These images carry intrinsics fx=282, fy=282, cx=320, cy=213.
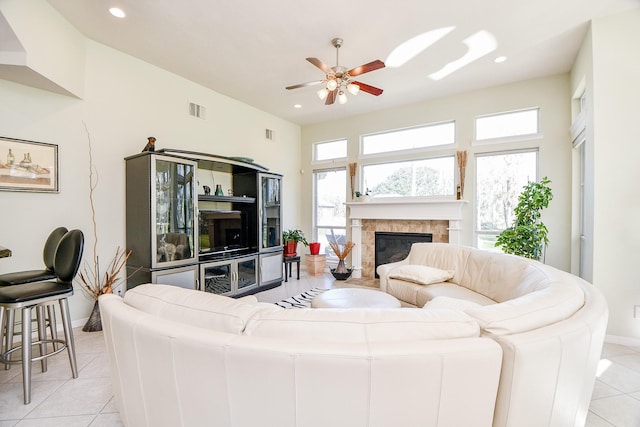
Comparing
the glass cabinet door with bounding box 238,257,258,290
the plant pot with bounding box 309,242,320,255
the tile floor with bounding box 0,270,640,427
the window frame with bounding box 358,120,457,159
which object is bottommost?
the tile floor with bounding box 0,270,640,427

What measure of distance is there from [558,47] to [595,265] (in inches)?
99.1

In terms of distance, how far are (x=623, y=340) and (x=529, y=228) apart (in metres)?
1.39

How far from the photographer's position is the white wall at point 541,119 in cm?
395

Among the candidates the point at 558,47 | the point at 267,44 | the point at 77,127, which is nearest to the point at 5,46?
the point at 77,127

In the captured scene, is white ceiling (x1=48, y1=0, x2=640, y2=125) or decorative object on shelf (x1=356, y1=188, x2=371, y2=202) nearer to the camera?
white ceiling (x1=48, y1=0, x2=640, y2=125)

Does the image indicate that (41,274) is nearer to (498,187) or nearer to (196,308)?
(196,308)

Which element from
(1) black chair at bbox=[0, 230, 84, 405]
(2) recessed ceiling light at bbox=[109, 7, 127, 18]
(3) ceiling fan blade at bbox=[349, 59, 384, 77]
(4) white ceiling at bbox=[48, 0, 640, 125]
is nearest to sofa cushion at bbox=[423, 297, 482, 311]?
(3) ceiling fan blade at bbox=[349, 59, 384, 77]

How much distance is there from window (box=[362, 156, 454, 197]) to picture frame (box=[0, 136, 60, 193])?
4.59 m

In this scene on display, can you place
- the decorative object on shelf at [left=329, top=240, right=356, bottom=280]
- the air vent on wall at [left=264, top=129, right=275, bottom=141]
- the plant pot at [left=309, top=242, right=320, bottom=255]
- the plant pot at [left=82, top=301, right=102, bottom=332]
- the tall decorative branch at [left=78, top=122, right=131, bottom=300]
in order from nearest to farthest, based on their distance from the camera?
1. the plant pot at [left=82, top=301, right=102, bottom=332]
2. the tall decorative branch at [left=78, top=122, right=131, bottom=300]
3. the decorative object on shelf at [left=329, top=240, right=356, bottom=280]
4. the air vent on wall at [left=264, top=129, right=275, bottom=141]
5. the plant pot at [left=309, top=242, right=320, bottom=255]

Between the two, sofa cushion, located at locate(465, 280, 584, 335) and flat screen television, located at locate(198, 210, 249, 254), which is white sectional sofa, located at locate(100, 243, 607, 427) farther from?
flat screen television, located at locate(198, 210, 249, 254)

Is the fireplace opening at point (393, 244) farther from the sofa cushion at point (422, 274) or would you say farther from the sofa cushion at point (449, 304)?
the sofa cushion at point (449, 304)

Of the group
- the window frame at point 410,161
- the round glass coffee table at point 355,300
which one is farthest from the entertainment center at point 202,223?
the round glass coffee table at point 355,300

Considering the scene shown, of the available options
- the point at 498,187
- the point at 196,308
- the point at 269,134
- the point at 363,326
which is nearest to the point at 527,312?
the point at 363,326

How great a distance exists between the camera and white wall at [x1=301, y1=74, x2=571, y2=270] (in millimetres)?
3945
